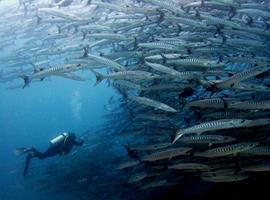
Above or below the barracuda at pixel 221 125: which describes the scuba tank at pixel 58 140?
below

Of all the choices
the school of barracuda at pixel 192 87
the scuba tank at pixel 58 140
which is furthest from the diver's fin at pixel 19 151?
the school of barracuda at pixel 192 87

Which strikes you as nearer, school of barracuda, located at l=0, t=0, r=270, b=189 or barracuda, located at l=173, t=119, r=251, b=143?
barracuda, located at l=173, t=119, r=251, b=143

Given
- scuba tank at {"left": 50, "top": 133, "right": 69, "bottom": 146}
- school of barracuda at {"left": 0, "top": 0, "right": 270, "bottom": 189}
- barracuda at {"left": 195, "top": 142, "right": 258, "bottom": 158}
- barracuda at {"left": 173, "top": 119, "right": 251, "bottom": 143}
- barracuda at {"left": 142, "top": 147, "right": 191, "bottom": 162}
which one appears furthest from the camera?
scuba tank at {"left": 50, "top": 133, "right": 69, "bottom": 146}

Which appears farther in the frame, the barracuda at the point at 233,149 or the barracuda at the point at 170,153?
the barracuda at the point at 170,153

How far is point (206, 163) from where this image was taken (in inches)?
312

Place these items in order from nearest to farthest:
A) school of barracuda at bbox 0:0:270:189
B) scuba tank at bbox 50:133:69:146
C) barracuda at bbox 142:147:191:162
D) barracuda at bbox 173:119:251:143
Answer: barracuda at bbox 173:119:251:143
school of barracuda at bbox 0:0:270:189
barracuda at bbox 142:147:191:162
scuba tank at bbox 50:133:69:146

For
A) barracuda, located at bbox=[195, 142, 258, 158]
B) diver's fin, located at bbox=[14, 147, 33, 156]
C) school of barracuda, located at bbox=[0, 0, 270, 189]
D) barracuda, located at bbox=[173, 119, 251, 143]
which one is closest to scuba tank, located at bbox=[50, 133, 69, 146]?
diver's fin, located at bbox=[14, 147, 33, 156]

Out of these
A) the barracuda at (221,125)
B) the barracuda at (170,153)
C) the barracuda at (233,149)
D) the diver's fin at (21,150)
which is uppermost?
the barracuda at (221,125)

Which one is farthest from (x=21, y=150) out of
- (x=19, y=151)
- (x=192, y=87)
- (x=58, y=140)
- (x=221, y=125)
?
(x=221, y=125)

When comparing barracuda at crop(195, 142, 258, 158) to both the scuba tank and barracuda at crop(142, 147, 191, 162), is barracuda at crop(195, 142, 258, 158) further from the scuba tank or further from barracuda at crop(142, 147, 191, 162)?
the scuba tank

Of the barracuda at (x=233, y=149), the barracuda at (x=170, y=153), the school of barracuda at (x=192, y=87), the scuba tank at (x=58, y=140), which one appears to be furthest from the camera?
the scuba tank at (x=58, y=140)

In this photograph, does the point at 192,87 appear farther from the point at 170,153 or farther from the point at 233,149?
the point at 233,149

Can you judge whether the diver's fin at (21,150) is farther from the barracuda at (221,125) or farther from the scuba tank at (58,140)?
the barracuda at (221,125)

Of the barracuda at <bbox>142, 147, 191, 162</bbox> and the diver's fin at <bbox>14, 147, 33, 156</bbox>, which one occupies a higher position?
the barracuda at <bbox>142, 147, 191, 162</bbox>
